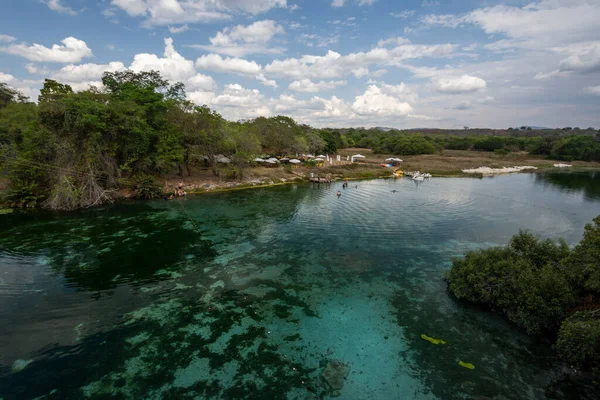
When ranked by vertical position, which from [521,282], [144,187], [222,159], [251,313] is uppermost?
[222,159]

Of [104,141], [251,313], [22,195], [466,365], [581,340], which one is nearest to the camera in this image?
[581,340]

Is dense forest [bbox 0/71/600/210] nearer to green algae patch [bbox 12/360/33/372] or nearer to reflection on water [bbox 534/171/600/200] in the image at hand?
green algae patch [bbox 12/360/33/372]

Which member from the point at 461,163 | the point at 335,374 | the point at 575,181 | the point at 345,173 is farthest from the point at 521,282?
the point at 461,163

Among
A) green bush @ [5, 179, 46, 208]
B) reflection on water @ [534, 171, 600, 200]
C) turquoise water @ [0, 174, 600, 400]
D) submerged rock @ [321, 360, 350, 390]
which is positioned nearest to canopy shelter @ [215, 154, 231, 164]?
turquoise water @ [0, 174, 600, 400]

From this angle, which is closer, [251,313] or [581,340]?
[581,340]

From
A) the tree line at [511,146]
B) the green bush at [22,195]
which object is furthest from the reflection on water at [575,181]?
the green bush at [22,195]

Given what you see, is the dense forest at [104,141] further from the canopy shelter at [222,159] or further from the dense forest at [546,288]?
the dense forest at [546,288]

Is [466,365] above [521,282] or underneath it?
underneath

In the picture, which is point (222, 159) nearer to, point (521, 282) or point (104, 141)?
point (104, 141)

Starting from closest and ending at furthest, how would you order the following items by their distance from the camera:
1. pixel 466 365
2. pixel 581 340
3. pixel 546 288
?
pixel 581 340
pixel 466 365
pixel 546 288
